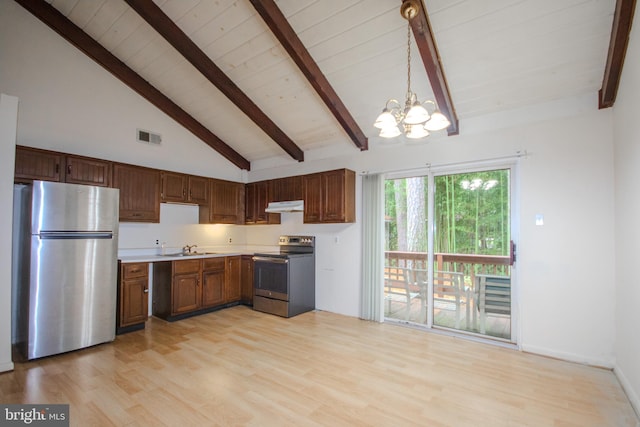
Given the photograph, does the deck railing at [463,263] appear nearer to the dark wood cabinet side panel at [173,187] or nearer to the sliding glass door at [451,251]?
the sliding glass door at [451,251]

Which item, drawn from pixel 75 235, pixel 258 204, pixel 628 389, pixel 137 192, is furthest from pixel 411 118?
pixel 258 204

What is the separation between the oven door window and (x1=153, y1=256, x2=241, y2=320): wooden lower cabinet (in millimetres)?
515

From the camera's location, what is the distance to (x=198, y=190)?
5137 mm

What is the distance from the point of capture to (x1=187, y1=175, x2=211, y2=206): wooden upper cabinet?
5.02m

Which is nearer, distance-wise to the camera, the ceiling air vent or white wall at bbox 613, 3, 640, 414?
white wall at bbox 613, 3, 640, 414

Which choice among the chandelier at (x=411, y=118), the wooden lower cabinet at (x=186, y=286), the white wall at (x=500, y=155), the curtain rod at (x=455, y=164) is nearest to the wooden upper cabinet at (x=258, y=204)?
the white wall at (x=500, y=155)

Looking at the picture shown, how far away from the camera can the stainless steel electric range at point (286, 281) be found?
4.66 m

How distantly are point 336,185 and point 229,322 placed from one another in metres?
2.53

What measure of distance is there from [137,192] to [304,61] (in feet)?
9.68

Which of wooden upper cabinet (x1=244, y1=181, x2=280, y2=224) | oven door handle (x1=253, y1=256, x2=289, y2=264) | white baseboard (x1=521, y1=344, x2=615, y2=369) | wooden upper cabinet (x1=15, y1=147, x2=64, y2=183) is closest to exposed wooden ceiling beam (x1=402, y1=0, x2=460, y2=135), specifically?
white baseboard (x1=521, y1=344, x2=615, y2=369)

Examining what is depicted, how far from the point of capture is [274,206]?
5230mm

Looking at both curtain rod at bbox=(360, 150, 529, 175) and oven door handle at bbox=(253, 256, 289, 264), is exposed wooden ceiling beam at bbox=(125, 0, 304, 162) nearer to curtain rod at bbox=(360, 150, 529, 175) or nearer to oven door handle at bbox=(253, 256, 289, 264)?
curtain rod at bbox=(360, 150, 529, 175)

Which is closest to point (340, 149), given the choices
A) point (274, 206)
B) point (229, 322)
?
point (274, 206)

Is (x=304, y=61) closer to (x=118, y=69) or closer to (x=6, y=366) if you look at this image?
(x=118, y=69)
